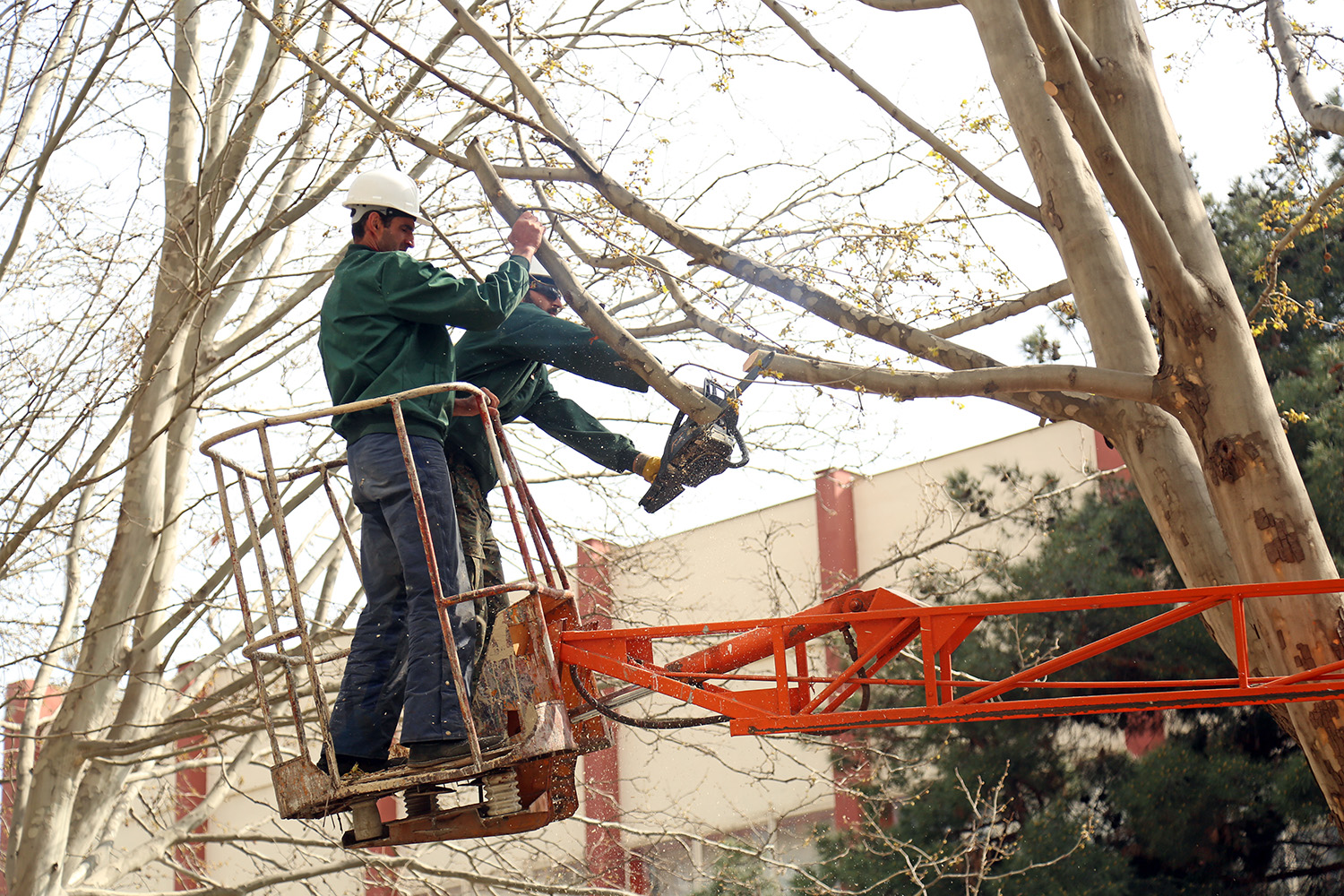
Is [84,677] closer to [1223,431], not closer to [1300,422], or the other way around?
[1223,431]

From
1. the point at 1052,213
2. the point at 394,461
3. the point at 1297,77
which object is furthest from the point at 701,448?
the point at 1297,77

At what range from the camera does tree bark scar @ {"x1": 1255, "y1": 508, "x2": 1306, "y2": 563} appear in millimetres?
4805

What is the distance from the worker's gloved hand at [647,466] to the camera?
5.39m

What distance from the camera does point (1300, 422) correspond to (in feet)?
32.8

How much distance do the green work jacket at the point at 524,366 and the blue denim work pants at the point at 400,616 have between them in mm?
651

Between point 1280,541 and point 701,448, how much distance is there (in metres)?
2.23

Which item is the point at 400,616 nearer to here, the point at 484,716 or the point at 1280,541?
the point at 484,716

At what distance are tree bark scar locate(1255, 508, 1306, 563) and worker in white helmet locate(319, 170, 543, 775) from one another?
291 cm

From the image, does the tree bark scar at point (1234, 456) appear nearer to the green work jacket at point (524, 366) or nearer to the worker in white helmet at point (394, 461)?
the green work jacket at point (524, 366)

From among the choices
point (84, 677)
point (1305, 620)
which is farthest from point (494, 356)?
point (84, 677)

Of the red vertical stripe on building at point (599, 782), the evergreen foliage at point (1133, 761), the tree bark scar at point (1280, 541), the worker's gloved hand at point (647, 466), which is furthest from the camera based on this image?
the red vertical stripe on building at point (599, 782)

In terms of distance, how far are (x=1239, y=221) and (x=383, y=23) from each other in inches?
293

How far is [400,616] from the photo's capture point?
179 inches

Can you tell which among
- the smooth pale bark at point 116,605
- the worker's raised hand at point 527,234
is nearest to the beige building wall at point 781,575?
the smooth pale bark at point 116,605
